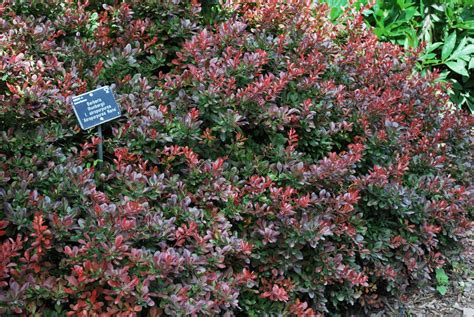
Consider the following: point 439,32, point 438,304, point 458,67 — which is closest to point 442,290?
point 438,304

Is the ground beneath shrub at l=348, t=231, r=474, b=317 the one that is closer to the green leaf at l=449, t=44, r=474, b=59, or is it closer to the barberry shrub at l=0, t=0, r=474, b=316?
the barberry shrub at l=0, t=0, r=474, b=316

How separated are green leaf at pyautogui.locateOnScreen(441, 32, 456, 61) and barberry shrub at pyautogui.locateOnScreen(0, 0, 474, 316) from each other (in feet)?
5.70

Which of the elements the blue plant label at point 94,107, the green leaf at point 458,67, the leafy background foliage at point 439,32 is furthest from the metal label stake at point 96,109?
the green leaf at point 458,67

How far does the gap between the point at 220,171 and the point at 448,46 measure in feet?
11.3

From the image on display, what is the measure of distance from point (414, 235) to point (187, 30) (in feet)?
5.14

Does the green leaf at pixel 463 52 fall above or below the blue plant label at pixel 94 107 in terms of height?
below

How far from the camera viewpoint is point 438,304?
3.63 meters

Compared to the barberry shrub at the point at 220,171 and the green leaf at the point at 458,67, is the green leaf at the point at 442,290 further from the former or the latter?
the green leaf at the point at 458,67

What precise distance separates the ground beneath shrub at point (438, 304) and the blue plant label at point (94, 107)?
5.28 feet

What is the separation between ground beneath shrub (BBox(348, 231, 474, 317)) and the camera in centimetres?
345

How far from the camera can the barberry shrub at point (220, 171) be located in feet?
7.98

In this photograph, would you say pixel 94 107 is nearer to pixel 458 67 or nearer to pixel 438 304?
pixel 438 304

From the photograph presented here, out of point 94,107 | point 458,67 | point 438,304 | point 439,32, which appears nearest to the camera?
point 94,107

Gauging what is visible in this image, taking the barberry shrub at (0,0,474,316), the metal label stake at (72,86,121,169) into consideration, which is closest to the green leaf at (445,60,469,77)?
the barberry shrub at (0,0,474,316)
